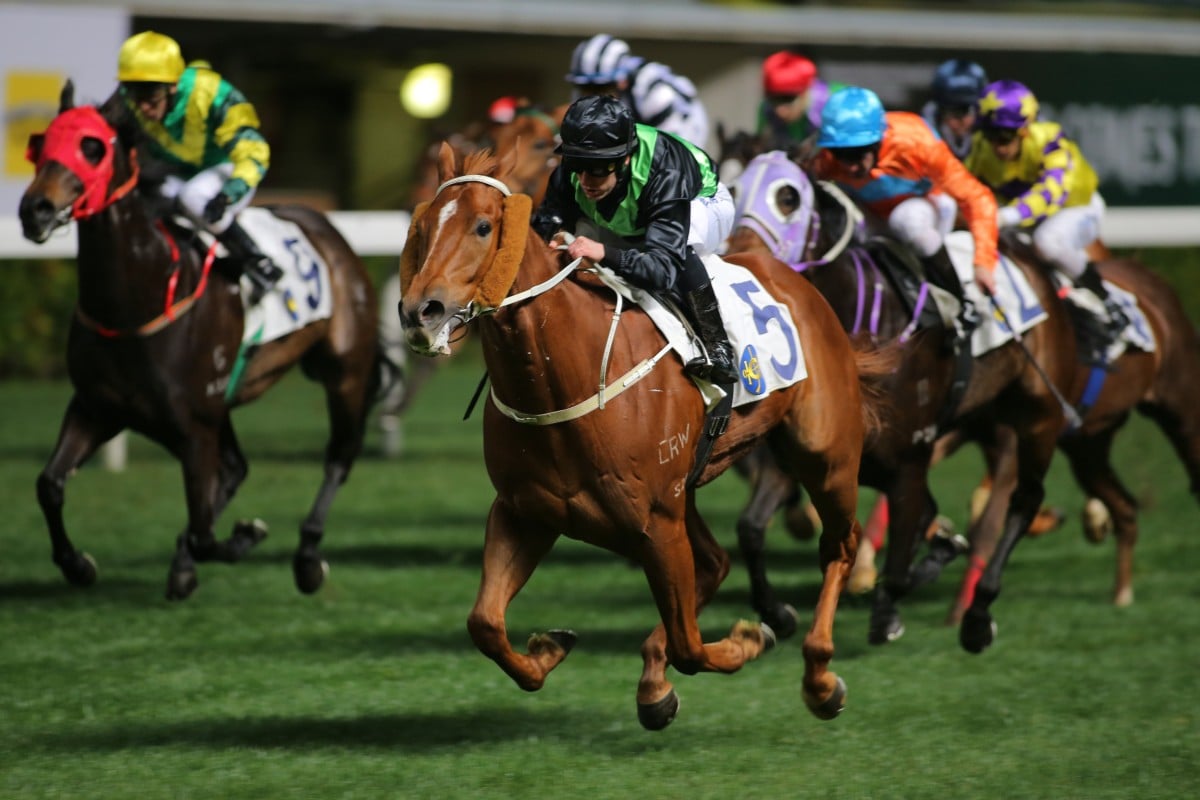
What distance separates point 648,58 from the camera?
15602 millimetres

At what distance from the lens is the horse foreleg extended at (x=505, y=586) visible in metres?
4.42

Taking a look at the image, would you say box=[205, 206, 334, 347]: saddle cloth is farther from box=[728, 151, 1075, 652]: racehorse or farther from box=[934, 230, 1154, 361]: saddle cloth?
box=[934, 230, 1154, 361]: saddle cloth

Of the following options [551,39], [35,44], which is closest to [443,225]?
[35,44]

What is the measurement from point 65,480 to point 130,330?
0.57m

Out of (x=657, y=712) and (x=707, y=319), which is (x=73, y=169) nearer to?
(x=707, y=319)

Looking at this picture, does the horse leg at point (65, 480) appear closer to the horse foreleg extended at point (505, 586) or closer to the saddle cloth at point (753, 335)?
the horse foreleg extended at point (505, 586)

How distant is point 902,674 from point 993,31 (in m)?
10.8

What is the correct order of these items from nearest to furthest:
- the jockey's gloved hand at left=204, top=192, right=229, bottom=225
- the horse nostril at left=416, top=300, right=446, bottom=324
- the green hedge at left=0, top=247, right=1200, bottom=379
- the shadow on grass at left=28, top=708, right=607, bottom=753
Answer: the horse nostril at left=416, top=300, right=446, bottom=324 < the shadow on grass at left=28, top=708, right=607, bottom=753 < the jockey's gloved hand at left=204, top=192, right=229, bottom=225 < the green hedge at left=0, top=247, right=1200, bottom=379

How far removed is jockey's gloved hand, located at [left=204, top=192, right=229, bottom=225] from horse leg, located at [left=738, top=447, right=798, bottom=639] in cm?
219

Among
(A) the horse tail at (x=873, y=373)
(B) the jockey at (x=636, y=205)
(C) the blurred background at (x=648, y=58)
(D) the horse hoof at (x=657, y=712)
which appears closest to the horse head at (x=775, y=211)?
(A) the horse tail at (x=873, y=373)

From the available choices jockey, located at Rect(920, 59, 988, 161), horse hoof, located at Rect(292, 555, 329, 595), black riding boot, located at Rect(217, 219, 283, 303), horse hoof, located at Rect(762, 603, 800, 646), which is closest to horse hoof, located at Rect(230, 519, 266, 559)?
horse hoof, located at Rect(292, 555, 329, 595)

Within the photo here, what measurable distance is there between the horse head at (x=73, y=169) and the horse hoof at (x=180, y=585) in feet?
4.33

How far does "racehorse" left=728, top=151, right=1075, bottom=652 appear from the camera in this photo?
6023 millimetres

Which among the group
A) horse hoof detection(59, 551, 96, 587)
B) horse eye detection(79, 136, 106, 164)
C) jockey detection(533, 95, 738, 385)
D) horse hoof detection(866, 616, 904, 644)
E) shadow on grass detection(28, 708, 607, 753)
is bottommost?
horse hoof detection(59, 551, 96, 587)
